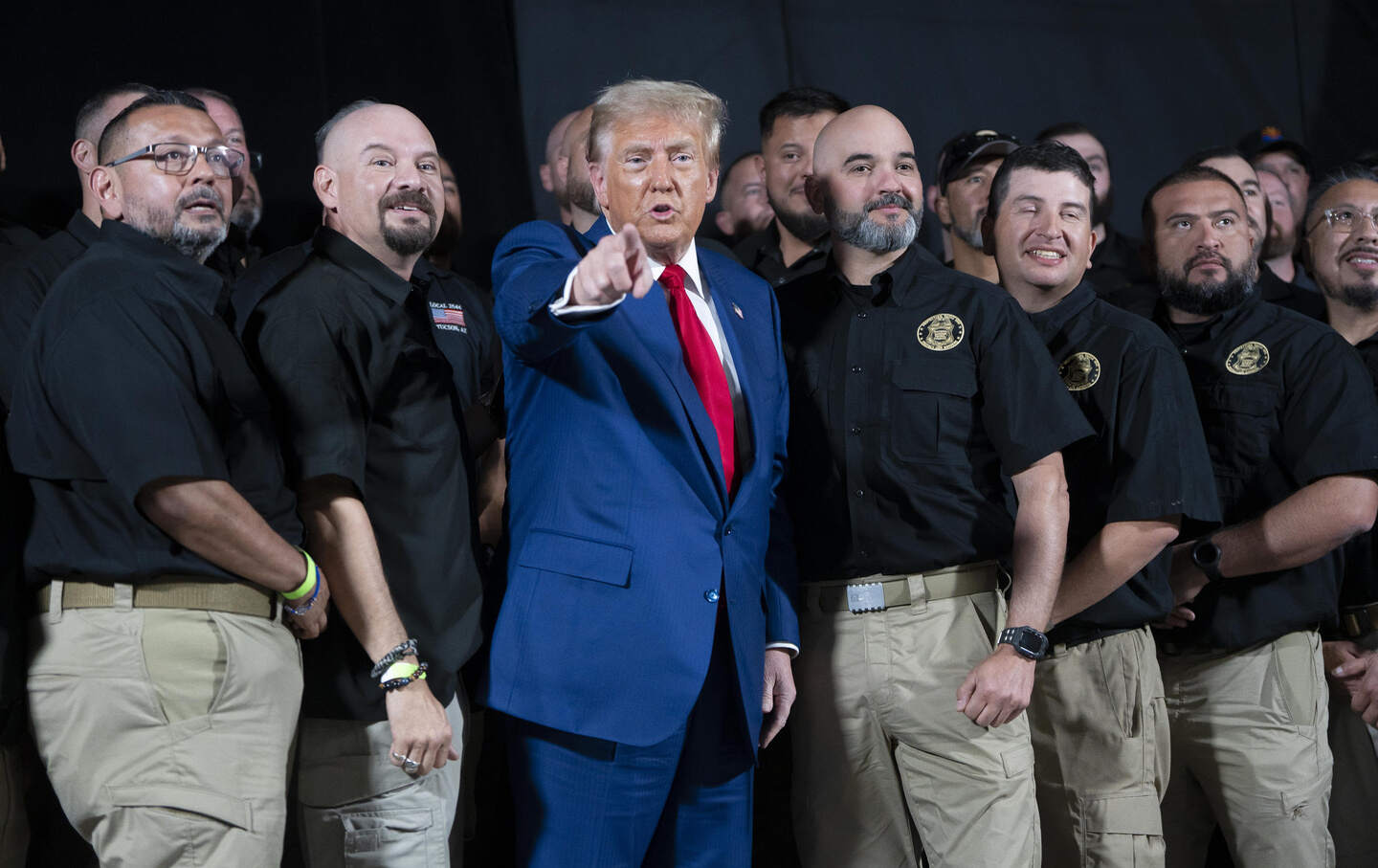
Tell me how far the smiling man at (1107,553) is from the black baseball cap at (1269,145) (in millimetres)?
2196

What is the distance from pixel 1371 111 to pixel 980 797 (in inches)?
171

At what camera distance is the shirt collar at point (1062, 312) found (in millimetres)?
2938

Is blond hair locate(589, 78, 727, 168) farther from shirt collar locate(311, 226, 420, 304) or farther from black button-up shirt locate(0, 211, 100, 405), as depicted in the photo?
black button-up shirt locate(0, 211, 100, 405)

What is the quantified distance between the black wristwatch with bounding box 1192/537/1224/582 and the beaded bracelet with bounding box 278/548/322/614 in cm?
184

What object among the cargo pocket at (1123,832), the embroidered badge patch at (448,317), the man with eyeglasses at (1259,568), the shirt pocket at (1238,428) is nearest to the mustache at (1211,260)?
the man with eyeglasses at (1259,568)

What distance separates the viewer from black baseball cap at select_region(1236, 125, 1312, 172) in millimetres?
Result: 4766

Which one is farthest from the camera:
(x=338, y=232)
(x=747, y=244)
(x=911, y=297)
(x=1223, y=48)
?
(x=1223, y=48)

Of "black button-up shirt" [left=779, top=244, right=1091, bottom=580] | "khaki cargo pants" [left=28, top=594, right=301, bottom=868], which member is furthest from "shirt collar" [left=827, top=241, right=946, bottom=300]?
"khaki cargo pants" [left=28, top=594, right=301, bottom=868]

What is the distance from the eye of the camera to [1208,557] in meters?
2.96

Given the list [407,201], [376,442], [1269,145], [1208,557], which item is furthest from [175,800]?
[1269,145]

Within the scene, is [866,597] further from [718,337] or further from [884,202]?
[884,202]

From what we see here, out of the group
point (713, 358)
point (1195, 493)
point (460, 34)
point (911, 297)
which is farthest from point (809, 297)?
point (460, 34)

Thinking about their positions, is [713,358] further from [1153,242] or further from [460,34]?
[460,34]

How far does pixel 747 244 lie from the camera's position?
4.08 metres
